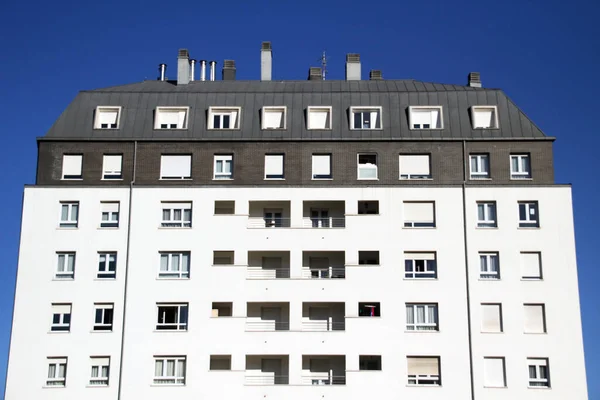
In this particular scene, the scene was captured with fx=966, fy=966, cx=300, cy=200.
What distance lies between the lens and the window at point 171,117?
59.9 meters

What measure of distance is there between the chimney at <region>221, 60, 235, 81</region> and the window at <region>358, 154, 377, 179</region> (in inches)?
552

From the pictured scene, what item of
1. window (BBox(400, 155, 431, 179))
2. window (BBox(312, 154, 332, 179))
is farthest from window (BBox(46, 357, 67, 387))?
window (BBox(400, 155, 431, 179))

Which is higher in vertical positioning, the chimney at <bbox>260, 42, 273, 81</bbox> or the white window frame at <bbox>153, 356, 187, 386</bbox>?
the chimney at <bbox>260, 42, 273, 81</bbox>

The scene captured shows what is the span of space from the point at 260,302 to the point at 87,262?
10.4 meters

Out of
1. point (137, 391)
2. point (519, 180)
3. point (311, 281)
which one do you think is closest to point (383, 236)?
point (311, 281)

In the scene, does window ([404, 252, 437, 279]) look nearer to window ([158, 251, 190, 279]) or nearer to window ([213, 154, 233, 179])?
window ([213, 154, 233, 179])

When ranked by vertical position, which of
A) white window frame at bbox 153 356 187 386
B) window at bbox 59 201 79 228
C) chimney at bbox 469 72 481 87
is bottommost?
white window frame at bbox 153 356 187 386

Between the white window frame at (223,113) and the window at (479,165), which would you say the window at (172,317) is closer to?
the white window frame at (223,113)

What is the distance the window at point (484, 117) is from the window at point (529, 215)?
537 cm

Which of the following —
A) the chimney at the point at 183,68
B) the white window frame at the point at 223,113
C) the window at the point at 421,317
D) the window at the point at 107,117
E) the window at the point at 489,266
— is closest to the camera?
the window at the point at 421,317

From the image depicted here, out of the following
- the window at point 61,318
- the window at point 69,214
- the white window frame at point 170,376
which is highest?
the window at point 69,214

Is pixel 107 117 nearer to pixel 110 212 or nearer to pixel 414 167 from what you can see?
pixel 110 212

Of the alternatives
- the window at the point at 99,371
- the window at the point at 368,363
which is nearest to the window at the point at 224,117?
the window at the point at 99,371

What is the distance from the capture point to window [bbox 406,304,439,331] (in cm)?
5491
